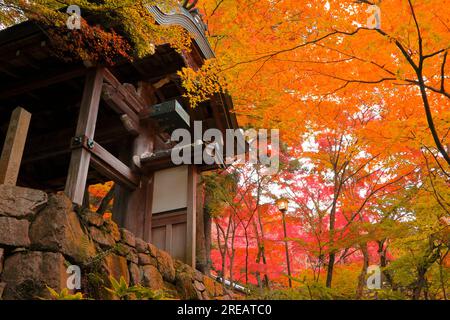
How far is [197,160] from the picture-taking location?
8.25m

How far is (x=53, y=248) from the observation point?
14.3ft

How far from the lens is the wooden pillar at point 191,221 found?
→ 747 centimetres

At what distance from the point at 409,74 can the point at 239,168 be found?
8688 millimetres

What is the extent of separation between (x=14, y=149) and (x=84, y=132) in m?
1.60

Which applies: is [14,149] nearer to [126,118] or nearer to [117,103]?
[117,103]

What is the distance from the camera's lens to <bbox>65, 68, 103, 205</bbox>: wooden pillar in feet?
18.9

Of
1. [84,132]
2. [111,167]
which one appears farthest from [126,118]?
[84,132]

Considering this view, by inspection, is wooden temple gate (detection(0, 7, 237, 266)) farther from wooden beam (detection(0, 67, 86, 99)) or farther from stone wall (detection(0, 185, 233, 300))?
stone wall (detection(0, 185, 233, 300))

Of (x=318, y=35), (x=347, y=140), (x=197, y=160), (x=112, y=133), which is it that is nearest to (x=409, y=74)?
(x=318, y=35)

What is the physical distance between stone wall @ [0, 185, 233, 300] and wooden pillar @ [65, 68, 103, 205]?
0.80 meters

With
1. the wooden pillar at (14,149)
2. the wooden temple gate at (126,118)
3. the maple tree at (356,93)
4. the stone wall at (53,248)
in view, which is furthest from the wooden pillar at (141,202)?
the wooden pillar at (14,149)

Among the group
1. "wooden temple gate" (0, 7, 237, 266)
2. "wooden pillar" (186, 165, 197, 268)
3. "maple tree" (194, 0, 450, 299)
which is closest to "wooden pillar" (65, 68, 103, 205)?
"wooden temple gate" (0, 7, 237, 266)

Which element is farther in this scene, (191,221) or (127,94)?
(127,94)

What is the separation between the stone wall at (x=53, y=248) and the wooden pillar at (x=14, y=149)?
24cm
